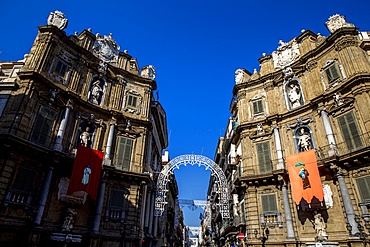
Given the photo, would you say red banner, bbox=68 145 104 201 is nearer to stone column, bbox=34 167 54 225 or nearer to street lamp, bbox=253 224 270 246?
stone column, bbox=34 167 54 225

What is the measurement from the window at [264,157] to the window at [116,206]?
39.5ft

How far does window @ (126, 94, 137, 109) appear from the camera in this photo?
22578 mm

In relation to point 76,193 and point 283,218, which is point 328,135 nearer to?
point 283,218

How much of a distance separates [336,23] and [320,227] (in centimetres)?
1673

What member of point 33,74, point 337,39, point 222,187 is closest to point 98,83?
point 33,74

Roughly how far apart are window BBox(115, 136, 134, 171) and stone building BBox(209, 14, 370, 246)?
10.3m

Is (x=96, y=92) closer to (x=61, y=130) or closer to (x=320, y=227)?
(x=61, y=130)

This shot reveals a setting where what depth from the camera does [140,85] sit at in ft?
78.8

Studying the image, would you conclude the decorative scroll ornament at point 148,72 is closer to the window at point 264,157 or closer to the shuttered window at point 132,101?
the shuttered window at point 132,101

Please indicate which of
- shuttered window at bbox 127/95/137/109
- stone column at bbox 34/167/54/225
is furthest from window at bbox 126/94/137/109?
stone column at bbox 34/167/54/225

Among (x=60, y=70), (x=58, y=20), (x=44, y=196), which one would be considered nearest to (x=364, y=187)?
(x=44, y=196)

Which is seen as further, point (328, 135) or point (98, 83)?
point (98, 83)

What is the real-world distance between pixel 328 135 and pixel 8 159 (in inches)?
853

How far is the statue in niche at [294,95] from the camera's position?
2162cm
